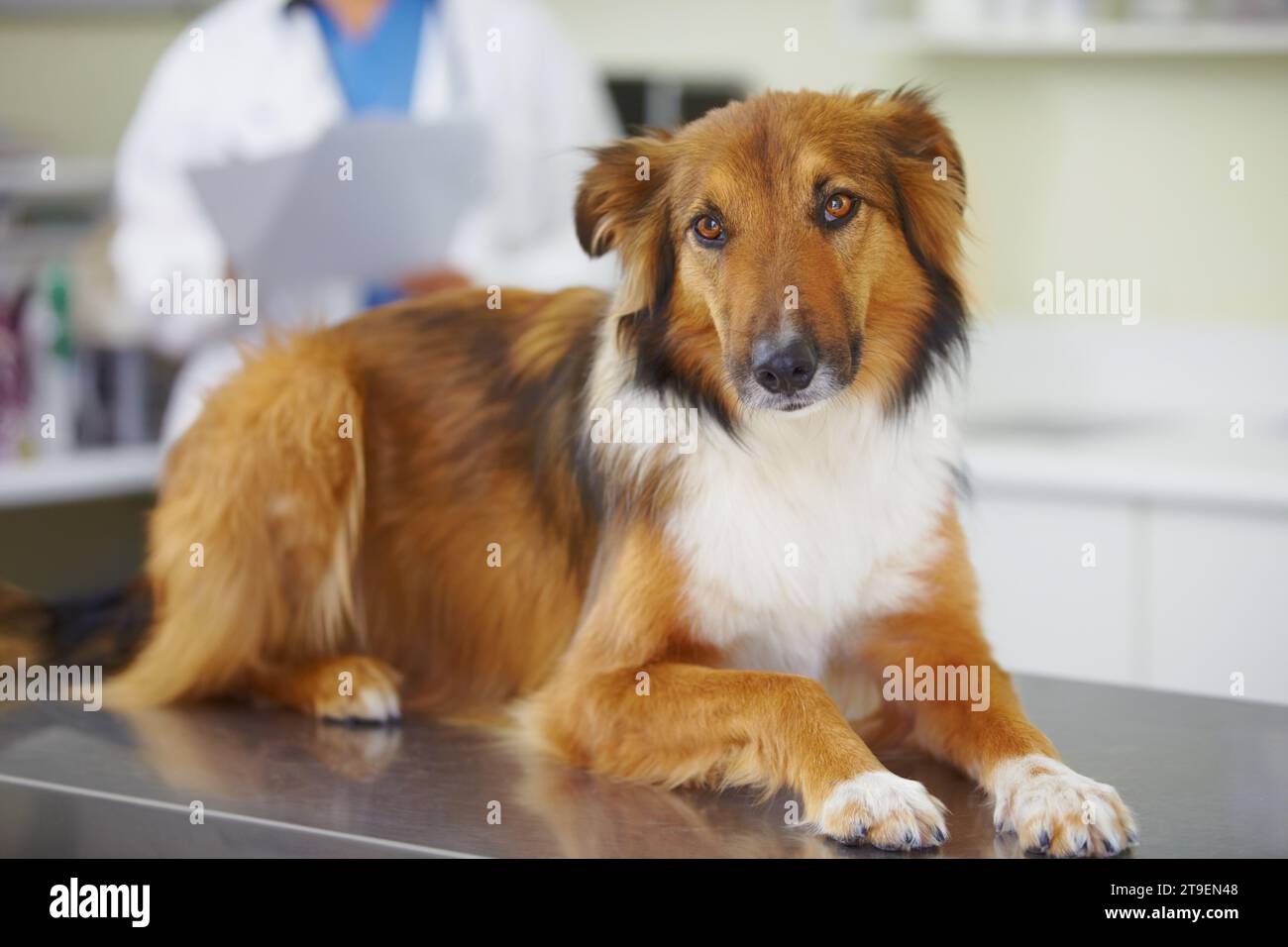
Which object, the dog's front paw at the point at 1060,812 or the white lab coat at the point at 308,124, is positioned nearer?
the dog's front paw at the point at 1060,812

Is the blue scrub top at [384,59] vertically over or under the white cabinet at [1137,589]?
over

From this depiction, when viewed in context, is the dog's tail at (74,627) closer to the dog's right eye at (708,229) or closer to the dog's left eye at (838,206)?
the dog's right eye at (708,229)

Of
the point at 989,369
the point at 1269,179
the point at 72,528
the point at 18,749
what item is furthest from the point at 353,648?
the point at 1269,179

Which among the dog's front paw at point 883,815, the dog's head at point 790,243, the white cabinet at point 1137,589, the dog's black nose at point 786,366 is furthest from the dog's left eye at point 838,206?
the white cabinet at point 1137,589

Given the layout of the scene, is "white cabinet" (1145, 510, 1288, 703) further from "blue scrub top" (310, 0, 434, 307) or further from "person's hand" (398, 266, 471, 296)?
"blue scrub top" (310, 0, 434, 307)

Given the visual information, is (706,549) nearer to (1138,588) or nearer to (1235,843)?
(1235,843)

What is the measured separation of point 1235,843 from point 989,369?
2354 mm

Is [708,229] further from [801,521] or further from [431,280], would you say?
[431,280]

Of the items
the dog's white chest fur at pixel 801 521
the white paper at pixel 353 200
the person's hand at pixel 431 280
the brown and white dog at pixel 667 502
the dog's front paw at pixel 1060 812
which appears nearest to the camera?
the dog's front paw at pixel 1060 812

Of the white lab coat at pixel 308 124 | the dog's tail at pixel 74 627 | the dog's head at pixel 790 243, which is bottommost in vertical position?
the dog's tail at pixel 74 627

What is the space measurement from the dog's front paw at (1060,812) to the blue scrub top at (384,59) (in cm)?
180

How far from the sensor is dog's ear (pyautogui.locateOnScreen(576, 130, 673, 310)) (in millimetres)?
1341

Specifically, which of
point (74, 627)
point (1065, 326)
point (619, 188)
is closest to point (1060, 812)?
point (619, 188)

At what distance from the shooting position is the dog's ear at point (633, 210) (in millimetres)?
1341
